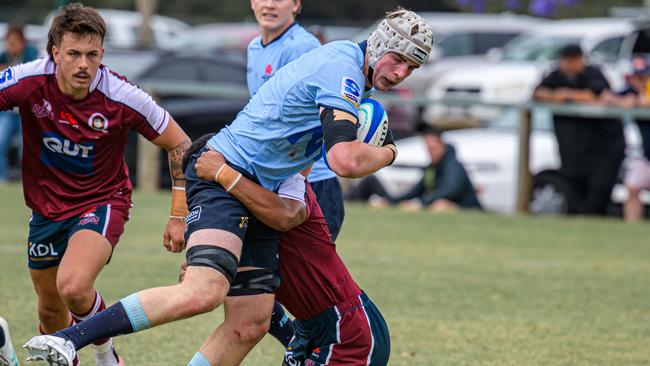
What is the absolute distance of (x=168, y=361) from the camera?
259 inches

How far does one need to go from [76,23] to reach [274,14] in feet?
4.88

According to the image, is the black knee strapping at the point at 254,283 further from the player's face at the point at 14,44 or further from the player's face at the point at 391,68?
the player's face at the point at 14,44

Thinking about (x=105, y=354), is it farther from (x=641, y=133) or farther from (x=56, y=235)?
(x=641, y=133)

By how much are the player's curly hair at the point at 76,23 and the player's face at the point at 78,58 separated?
21mm

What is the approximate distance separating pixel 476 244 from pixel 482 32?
17.4 meters

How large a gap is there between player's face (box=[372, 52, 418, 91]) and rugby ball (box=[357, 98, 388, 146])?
13 centimetres

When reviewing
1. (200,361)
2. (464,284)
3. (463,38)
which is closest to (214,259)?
(200,361)

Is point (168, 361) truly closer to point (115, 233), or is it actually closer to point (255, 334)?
Answer: point (115, 233)

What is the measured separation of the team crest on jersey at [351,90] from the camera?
5.04 m

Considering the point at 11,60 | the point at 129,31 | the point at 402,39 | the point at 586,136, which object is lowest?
the point at 129,31

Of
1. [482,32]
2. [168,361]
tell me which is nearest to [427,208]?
[168,361]

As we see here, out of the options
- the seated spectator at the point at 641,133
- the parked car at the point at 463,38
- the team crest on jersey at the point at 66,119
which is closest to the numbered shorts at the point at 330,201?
the team crest on jersey at the point at 66,119

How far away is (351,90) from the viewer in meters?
5.06

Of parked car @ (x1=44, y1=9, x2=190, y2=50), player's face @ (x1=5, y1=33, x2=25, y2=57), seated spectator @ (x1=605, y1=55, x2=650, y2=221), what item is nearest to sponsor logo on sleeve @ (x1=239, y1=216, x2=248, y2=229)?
seated spectator @ (x1=605, y1=55, x2=650, y2=221)
